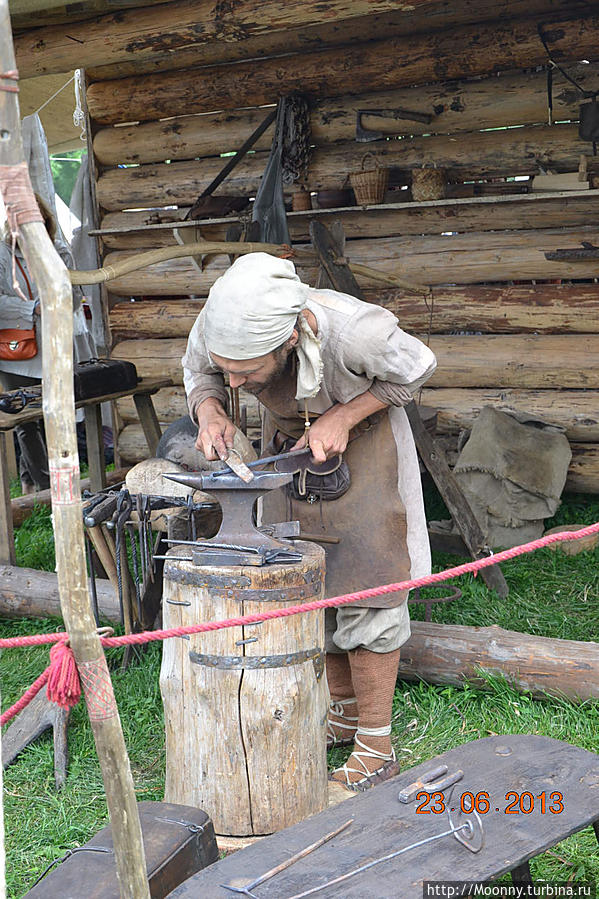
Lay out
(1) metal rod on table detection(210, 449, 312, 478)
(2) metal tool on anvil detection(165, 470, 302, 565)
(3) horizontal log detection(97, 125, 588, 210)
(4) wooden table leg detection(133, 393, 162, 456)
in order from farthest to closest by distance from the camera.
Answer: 1. (4) wooden table leg detection(133, 393, 162, 456)
2. (3) horizontal log detection(97, 125, 588, 210)
3. (1) metal rod on table detection(210, 449, 312, 478)
4. (2) metal tool on anvil detection(165, 470, 302, 565)

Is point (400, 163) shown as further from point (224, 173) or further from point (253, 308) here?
point (253, 308)

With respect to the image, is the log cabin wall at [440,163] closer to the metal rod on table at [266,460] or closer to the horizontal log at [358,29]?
the horizontal log at [358,29]

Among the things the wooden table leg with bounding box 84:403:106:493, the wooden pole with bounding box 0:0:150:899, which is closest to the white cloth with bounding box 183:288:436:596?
the wooden pole with bounding box 0:0:150:899

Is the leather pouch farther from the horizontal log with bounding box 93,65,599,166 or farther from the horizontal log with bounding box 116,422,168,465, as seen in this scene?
the horizontal log with bounding box 116,422,168,465

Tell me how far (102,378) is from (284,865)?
3.94 metres

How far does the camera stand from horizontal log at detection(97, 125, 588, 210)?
544 centimetres

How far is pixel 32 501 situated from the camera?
6793 millimetres

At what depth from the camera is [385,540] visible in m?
3.25

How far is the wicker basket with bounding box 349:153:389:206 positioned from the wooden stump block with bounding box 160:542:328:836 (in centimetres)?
339

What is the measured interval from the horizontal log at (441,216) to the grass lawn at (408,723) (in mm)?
2173

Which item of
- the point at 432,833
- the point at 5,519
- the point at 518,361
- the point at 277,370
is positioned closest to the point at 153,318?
the point at 5,519

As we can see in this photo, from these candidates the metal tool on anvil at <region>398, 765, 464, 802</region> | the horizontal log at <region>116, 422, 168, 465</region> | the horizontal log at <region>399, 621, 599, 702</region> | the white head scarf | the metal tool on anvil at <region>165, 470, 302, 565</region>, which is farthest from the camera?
the horizontal log at <region>116, 422, 168, 465</region>

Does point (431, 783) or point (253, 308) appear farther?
point (253, 308)

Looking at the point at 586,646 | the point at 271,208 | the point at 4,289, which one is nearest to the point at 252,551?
the point at 586,646
